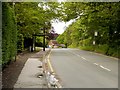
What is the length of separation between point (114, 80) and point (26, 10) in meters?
15.8

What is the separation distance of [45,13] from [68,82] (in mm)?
31437

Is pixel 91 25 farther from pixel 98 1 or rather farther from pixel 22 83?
pixel 22 83

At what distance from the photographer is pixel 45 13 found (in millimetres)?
46625

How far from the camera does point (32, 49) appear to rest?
174 ft

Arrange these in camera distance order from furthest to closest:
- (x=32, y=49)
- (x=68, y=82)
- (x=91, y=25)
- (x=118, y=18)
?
(x=32, y=49) < (x=91, y=25) < (x=118, y=18) < (x=68, y=82)

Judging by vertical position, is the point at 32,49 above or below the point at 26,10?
below

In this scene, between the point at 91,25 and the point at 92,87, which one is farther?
the point at 91,25

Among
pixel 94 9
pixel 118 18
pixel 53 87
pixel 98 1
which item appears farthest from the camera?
pixel 118 18

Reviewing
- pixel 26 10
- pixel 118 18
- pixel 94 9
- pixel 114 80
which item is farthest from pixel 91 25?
pixel 114 80

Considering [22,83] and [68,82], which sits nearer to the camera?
[22,83]

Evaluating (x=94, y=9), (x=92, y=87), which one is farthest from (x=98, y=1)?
(x=92, y=87)

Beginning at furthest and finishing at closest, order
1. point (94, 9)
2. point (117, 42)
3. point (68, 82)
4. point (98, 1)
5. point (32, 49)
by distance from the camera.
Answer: point (32, 49), point (117, 42), point (94, 9), point (98, 1), point (68, 82)

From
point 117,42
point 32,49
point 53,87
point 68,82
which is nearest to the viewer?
point 53,87

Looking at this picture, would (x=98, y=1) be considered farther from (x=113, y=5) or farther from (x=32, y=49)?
(x=32, y=49)
